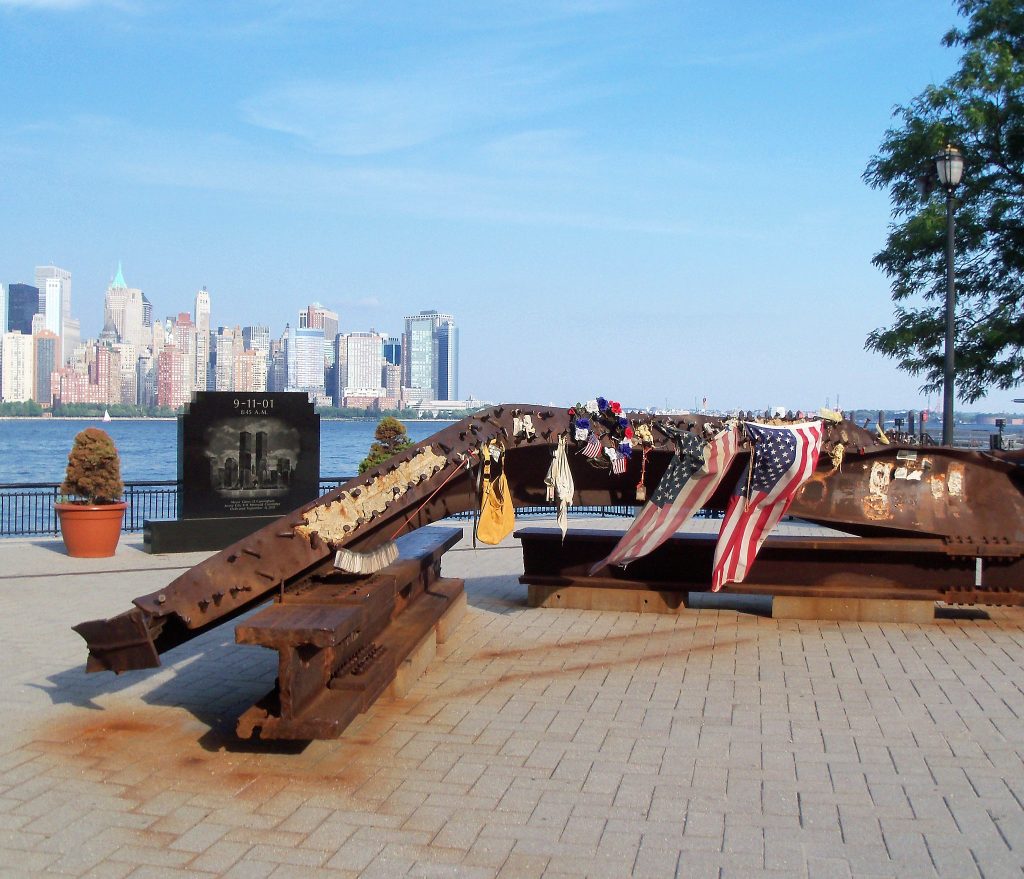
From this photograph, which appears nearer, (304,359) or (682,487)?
(682,487)

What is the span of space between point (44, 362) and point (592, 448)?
145224 mm

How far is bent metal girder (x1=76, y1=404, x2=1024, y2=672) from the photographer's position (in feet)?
19.7

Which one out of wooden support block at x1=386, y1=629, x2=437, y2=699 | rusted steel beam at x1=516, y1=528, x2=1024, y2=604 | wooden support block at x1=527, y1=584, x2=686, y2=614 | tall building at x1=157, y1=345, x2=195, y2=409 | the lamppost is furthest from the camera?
tall building at x1=157, y1=345, x2=195, y2=409

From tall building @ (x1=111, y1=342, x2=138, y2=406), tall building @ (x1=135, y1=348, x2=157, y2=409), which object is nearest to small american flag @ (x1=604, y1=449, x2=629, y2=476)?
tall building @ (x1=135, y1=348, x2=157, y2=409)

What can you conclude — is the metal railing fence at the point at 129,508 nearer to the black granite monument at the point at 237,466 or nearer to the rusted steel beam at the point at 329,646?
the black granite monument at the point at 237,466

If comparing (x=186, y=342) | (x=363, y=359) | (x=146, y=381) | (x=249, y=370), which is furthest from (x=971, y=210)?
(x=186, y=342)

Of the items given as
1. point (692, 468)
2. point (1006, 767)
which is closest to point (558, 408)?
point (692, 468)

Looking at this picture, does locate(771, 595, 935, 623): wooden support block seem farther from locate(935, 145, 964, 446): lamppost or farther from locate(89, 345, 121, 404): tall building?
locate(89, 345, 121, 404): tall building

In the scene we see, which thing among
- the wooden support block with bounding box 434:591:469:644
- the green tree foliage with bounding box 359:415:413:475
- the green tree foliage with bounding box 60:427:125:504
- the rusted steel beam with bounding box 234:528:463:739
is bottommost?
the wooden support block with bounding box 434:591:469:644

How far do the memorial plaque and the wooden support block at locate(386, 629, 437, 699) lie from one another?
794 centimetres

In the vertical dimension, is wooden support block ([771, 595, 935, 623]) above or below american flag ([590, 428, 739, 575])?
below

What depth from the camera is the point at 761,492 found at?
853 centimetres

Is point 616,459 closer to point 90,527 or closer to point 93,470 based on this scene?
point 93,470

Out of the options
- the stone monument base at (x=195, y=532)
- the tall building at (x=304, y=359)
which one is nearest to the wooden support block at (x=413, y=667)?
the stone monument base at (x=195, y=532)
